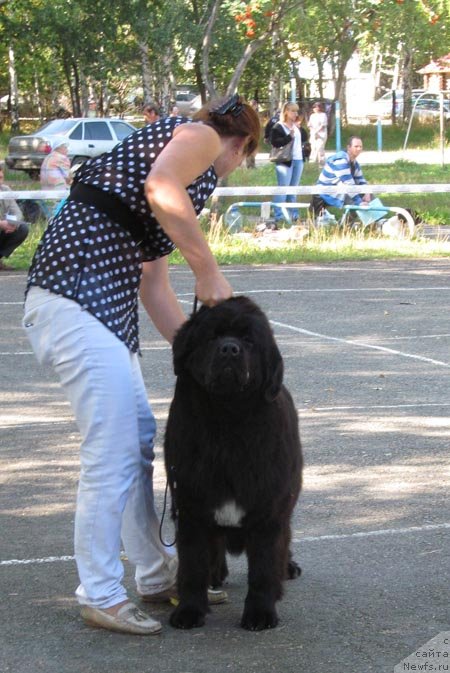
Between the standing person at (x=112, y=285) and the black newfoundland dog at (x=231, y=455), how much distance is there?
0.14 metres

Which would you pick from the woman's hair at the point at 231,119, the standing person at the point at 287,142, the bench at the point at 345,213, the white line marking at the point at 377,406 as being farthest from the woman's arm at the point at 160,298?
the standing person at the point at 287,142

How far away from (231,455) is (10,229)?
1165cm

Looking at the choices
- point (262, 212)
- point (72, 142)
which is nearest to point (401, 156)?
point (72, 142)

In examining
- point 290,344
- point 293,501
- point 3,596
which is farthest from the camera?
point 290,344

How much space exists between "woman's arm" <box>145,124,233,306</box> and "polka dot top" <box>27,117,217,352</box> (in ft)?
0.43

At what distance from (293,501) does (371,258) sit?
13059 millimetres

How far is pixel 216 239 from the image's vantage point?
17734mm

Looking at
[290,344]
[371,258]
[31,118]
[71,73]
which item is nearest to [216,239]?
[371,258]

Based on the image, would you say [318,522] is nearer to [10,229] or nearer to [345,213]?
[10,229]

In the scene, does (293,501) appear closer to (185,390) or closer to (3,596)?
(185,390)

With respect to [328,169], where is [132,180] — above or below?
above

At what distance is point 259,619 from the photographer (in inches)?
164

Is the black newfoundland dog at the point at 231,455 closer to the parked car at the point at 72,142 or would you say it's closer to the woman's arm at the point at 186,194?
the woman's arm at the point at 186,194

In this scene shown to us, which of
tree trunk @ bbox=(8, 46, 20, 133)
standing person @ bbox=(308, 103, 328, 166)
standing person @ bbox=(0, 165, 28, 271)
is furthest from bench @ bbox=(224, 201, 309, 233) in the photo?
tree trunk @ bbox=(8, 46, 20, 133)
